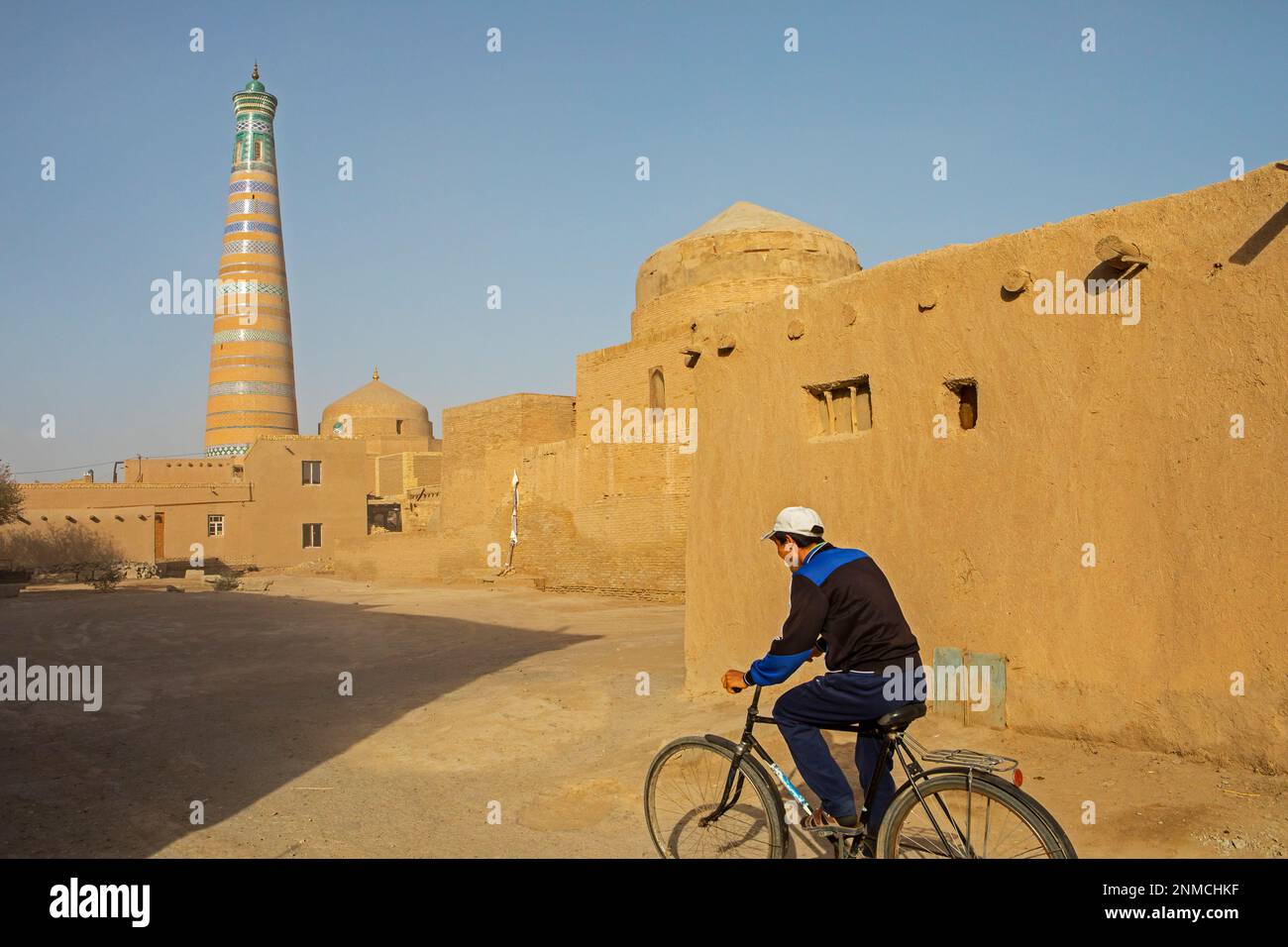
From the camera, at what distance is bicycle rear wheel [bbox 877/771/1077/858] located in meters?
3.09

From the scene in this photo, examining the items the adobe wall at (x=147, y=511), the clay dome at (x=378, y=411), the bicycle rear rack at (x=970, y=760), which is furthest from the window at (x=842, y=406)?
the clay dome at (x=378, y=411)

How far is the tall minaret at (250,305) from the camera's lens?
48.1 m

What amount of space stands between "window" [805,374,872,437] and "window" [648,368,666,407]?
15.6m

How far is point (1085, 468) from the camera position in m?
5.64

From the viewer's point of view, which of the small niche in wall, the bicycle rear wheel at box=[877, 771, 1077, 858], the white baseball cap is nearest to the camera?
the bicycle rear wheel at box=[877, 771, 1077, 858]

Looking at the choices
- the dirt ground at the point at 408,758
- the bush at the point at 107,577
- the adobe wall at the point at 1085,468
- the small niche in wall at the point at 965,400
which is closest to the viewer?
the dirt ground at the point at 408,758

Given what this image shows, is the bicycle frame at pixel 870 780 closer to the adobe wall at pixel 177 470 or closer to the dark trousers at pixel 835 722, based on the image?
the dark trousers at pixel 835 722

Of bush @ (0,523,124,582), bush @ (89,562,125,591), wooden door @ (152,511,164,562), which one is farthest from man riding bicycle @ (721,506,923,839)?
wooden door @ (152,511,164,562)

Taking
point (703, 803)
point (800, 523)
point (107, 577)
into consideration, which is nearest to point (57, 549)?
point (107, 577)

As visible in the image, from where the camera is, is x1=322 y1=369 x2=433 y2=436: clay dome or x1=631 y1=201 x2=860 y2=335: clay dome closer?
x1=631 y1=201 x2=860 y2=335: clay dome

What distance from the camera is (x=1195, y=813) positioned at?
4.49 metres

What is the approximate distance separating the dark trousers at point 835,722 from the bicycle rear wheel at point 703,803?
0.22 metres

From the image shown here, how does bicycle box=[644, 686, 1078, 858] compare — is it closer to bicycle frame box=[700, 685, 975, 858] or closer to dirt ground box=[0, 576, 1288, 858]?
bicycle frame box=[700, 685, 975, 858]
